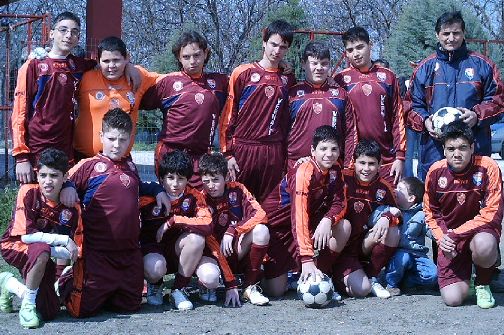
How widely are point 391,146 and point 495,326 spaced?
2041 millimetres

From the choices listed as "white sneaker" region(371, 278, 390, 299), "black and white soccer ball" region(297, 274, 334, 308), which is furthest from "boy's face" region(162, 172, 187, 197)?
"white sneaker" region(371, 278, 390, 299)

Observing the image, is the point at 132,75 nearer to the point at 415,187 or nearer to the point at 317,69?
the point at 317,69

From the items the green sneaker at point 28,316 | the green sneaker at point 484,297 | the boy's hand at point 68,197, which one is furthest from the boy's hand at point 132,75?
the green sneaker at point 484,297

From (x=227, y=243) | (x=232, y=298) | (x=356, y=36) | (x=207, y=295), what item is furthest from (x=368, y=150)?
(x=207, y=295)

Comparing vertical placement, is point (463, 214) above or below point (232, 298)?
above

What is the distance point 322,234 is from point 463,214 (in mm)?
1135

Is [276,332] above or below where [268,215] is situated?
below

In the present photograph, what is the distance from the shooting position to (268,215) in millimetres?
6668

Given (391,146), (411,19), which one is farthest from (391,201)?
(411,19)

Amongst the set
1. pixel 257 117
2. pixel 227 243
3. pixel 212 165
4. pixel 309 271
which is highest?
pixel 257 117

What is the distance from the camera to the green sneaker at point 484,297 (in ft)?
19.1

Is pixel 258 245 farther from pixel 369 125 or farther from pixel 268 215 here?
pixel 369 125

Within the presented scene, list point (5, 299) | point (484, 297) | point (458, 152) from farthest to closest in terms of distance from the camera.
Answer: point (458, 152)
point (484, 297)
point (5, 299)

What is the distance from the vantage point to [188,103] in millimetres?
6477
